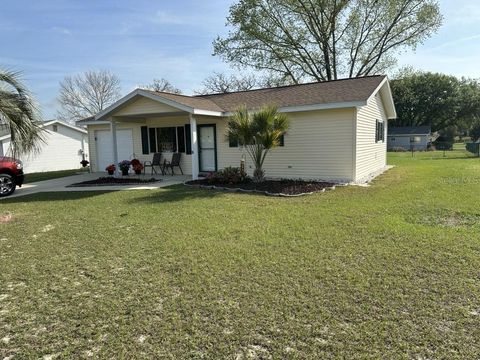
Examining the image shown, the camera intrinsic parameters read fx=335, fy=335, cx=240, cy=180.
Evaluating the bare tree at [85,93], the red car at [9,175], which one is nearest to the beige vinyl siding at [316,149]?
the red car at [9,175]

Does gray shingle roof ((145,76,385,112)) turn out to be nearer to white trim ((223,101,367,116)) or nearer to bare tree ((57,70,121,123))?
white trim ((223,101,367,116))

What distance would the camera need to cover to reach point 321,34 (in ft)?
84.6

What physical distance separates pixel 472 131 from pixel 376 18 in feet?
145

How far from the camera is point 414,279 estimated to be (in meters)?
3.53

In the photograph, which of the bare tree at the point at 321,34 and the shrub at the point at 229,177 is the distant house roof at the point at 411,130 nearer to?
the bare tree at the point at 321,34

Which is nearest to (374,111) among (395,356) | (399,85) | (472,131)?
(395,356)

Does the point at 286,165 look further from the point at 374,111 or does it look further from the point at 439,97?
the point at 439,97

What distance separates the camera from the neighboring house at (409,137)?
4331cm

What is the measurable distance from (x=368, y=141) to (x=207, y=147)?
20.0ft

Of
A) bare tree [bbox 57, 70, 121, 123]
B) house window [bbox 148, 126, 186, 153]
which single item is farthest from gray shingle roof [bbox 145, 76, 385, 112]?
bare tree [bbox 57, 70, 121, 123]

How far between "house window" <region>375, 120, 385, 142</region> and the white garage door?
1057 cm

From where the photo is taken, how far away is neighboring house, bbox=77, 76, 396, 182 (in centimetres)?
1059

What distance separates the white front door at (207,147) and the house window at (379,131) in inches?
258

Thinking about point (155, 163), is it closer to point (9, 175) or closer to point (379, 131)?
point (9, 175)
